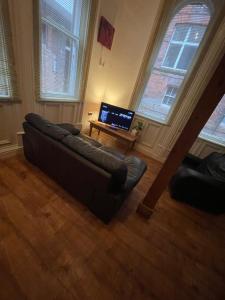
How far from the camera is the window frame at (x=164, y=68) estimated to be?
7.88 feet

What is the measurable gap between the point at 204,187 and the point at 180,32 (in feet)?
9.67

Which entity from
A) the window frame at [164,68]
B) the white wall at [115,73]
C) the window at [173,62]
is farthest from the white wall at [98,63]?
the window at [173,62]

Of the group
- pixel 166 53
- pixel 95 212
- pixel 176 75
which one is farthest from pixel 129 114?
pixel 95 212

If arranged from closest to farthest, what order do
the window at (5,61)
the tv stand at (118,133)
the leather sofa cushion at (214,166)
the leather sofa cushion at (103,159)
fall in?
the leather sofa cushion at (103,159), the window at (5,61), the leather sofa cushion at (214,166), the tv stand at (118,133)

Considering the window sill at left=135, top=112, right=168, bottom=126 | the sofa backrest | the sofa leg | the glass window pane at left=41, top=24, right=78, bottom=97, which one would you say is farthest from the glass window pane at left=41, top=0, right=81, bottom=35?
the sofa leg

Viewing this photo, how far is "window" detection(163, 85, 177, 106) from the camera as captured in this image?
9.44 ft

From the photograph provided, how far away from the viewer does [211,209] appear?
198 cm

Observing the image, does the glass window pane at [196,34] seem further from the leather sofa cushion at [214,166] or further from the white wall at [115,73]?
the leather sofa cushion at [214,166]

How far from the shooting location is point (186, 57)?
263 centimetres

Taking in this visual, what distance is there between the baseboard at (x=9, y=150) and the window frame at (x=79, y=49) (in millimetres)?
830

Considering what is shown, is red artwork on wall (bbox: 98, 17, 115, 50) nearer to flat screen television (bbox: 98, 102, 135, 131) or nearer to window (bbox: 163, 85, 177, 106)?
flat screen television (bbox: 98, 102, 135, 131)

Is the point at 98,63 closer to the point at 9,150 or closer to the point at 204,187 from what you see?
the point at 9,150

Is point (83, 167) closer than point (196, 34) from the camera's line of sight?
Yes

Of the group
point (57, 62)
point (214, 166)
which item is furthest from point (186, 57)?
point (57, 62)
